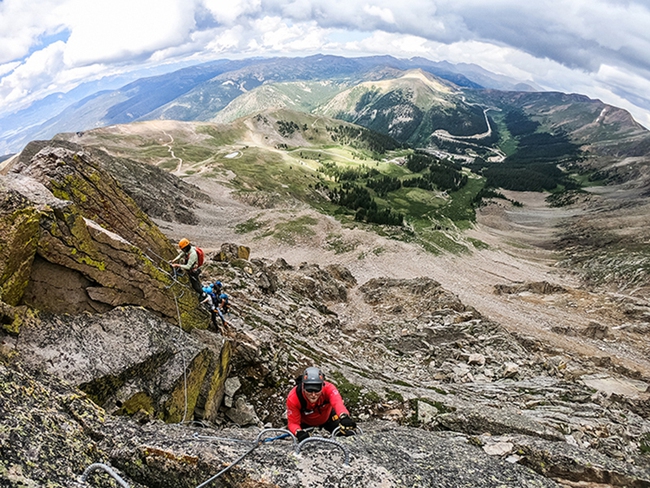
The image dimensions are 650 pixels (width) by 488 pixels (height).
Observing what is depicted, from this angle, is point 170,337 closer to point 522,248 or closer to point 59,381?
point 59,381

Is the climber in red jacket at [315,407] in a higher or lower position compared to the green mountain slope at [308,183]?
higher

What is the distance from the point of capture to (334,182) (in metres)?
169

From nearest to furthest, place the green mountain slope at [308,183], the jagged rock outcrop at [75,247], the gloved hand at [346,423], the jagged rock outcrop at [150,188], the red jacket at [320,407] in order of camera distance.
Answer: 1. the gloved hand at [346,423]
2. the red jacket at [320,407]
3. the jagged rock outcrop at [75,247]
4. the jagged rock outcrop at [150,188]
5. the green mountain slope at [308,183]

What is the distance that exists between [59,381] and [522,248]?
351 ft

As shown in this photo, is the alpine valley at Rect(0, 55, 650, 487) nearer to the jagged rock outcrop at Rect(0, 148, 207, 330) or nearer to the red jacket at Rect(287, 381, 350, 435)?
the jagged rock outcrop at Rect(0, 148, 207, 330)

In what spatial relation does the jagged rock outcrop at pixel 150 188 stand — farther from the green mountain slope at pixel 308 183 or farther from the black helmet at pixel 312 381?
the black helmet at pixel 312 381

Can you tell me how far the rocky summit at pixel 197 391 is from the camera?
7332 mm

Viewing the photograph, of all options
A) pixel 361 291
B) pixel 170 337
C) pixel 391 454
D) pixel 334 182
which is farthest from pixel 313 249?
pixel 334 182

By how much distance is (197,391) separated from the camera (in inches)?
556

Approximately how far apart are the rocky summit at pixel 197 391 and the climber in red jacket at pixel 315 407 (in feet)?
2.23

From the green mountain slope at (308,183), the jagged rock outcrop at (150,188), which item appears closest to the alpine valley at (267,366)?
the jagged rock outcrop at (150,188)

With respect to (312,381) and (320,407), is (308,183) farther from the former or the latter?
(312,381)

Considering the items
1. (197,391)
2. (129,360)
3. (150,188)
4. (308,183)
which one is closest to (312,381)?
(129,360)

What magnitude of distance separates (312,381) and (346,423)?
1.60 m
